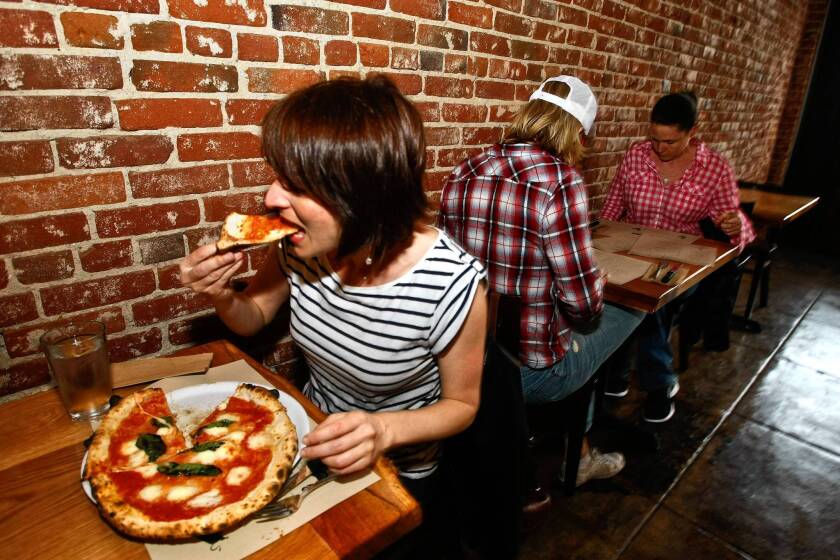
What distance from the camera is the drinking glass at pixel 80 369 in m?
1.01

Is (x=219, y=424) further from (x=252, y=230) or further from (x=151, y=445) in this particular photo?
(x=252, y=230)

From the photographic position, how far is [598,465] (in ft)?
7.45

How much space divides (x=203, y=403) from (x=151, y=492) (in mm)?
252

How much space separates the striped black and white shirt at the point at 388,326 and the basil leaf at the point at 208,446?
15.1 inches

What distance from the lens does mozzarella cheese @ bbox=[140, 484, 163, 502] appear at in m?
0.81

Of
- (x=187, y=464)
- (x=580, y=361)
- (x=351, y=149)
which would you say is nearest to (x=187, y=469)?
(x=187, y=464)

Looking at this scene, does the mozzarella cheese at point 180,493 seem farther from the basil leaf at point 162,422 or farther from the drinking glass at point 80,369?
the drinking glass at point 80,369

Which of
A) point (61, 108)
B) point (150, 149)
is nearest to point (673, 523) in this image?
point (150, 149)

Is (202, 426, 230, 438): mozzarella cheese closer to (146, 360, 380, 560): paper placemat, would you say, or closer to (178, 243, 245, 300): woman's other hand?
(146, 360, 380, 560): paper placemat

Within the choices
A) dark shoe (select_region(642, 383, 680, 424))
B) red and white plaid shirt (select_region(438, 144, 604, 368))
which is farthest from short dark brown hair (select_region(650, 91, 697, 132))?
dark shoe (select_region(642, 383, 680, 424))

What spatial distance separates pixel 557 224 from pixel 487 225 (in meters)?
0.26

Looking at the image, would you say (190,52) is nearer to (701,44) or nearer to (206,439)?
(206,439)

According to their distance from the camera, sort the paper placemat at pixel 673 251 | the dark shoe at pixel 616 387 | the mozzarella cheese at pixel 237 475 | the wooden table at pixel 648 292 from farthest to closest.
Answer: the dark shoe at pixel 616 387
the paper placemat at pixel 673 251
the wooden table at pixel 648 292
the mozzarella cheese at pixel 237 475

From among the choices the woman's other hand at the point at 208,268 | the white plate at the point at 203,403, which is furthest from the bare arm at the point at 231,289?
the white plate at the point at 203,403
